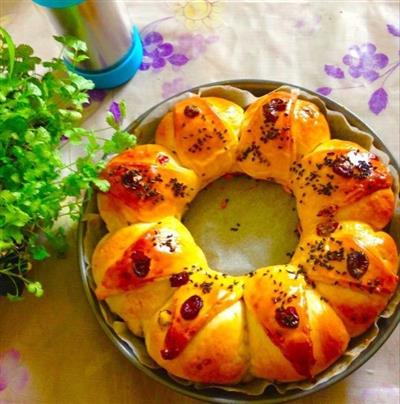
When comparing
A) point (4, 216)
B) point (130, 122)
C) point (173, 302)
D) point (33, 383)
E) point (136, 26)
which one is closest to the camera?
point (4, 216)

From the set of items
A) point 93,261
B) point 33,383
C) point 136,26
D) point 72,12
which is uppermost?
point 72,12

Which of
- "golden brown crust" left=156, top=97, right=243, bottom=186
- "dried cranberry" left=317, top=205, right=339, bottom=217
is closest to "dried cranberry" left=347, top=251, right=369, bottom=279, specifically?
"dried cranberry" left=317, top=205, right=339, bottom=217

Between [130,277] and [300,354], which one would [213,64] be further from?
[300,354]

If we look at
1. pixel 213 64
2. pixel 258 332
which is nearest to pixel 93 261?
pixel 258 332

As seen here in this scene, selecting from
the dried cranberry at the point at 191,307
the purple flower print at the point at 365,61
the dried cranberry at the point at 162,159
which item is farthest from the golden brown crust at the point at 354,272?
the purple flower print at the point at 365,61

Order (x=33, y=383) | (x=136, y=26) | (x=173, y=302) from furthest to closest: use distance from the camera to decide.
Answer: (x=136, y=26)
(x=33, y=383)
(x=173, y=302)

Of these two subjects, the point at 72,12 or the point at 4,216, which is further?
the point at 72,12
